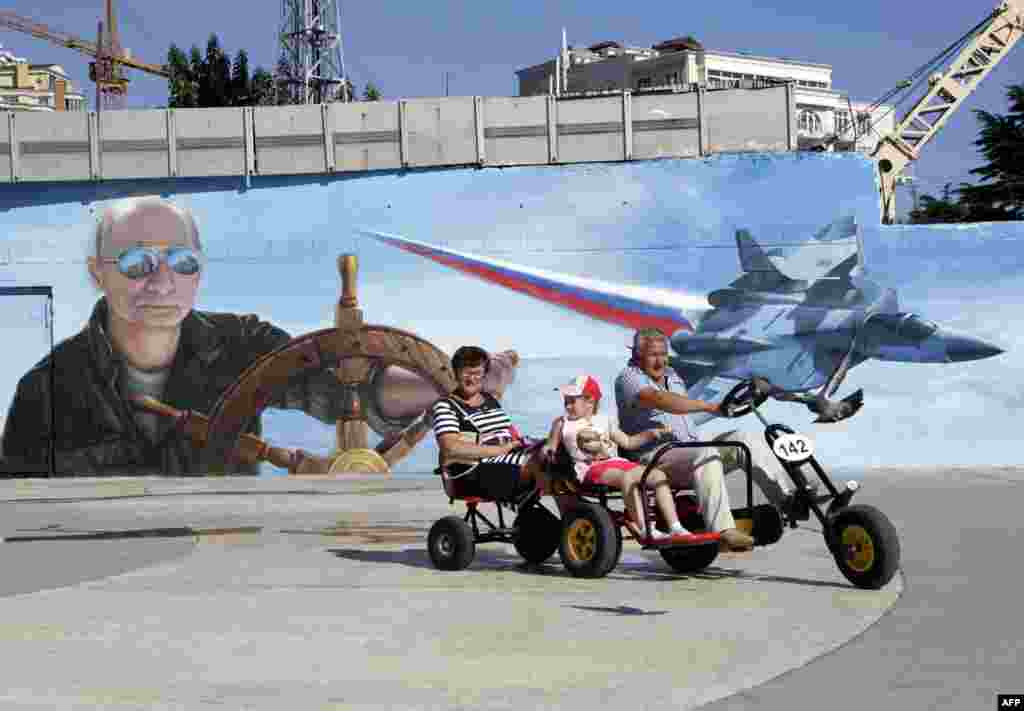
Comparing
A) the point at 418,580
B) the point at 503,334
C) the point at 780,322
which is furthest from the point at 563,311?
the point at 418,580

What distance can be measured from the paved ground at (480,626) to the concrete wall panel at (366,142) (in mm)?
9452

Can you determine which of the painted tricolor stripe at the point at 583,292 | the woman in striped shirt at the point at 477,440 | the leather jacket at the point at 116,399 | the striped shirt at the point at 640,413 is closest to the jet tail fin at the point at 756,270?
the painted tricolor stripe at the point at 583,292

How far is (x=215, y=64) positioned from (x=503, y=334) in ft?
225

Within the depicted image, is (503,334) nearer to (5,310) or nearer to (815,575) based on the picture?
(5,310)

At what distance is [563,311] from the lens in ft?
70.5

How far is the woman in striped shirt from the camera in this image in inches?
408

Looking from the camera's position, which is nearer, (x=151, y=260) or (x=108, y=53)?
(x=151, y=260)

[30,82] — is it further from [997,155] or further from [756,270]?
[756,270]

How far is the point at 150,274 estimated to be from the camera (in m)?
21.9

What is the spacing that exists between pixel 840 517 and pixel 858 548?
0.73 feet

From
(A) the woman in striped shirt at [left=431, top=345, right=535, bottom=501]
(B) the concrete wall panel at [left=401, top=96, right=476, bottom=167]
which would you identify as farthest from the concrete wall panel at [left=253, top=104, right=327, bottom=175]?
(A) the woman in striped shirt at [left=431, top=345, right=535, bottom=501]

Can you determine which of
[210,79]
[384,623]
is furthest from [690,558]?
[210,79]

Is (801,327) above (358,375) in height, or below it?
above

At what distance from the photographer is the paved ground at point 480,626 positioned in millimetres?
6438
